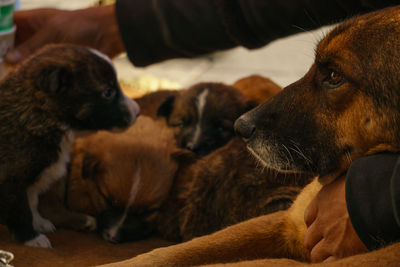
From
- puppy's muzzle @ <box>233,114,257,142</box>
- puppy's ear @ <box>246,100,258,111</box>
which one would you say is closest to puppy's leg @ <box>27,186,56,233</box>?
puppy's muzzle @ <box>233,114,257,142</box>

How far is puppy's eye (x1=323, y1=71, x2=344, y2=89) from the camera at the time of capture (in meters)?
1.79

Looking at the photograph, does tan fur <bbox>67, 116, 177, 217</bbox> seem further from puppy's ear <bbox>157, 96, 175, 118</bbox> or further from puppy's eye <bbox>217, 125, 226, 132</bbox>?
puppy's ear <bbox>157, 96, 175, 118</bbox>

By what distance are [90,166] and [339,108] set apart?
1.66m

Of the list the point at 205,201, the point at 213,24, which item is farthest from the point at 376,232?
the point at 213,24

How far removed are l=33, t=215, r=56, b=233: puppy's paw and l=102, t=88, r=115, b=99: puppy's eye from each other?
745mm

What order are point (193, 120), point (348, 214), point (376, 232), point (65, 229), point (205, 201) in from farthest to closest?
point (193, 120) → point (65, 229) → point (205, 201) → point (348, 214) → point (376, 232)

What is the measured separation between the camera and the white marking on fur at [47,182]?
2.72m

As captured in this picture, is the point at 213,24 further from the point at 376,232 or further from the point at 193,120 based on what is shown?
the point at 376,232

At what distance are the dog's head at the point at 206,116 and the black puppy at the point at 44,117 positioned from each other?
0.74 meters

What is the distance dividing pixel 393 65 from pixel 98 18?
105 inches

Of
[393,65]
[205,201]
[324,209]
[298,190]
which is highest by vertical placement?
[393,65]

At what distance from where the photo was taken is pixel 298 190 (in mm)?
2451

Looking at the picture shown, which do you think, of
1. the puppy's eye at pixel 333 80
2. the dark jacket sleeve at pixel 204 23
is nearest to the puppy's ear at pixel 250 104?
the dark jacket sleeve at pixel 204 23

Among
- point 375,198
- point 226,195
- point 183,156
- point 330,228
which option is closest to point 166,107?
point 183,156
